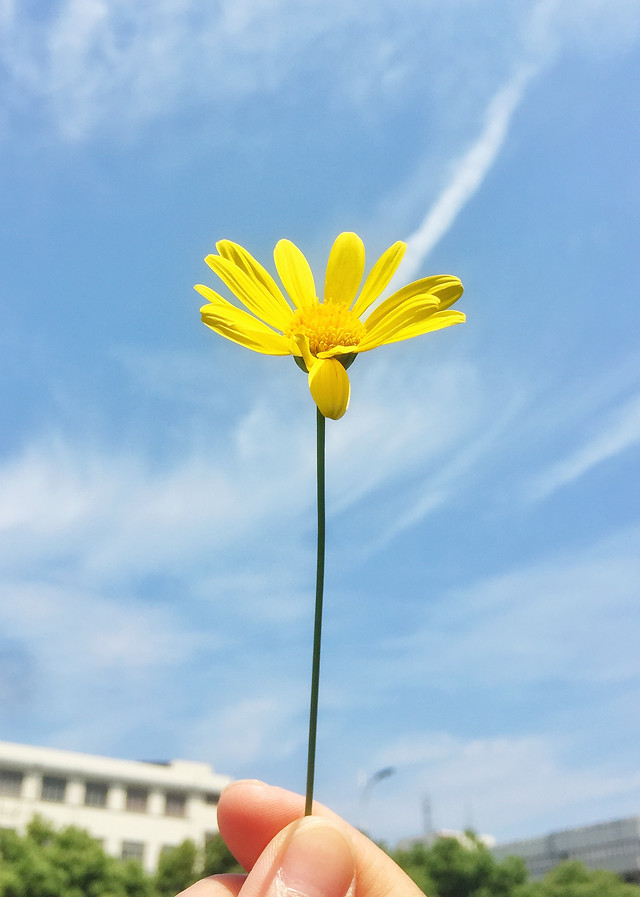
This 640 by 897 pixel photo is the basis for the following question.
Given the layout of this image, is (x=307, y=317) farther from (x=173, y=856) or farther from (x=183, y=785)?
(x=183, y=785)

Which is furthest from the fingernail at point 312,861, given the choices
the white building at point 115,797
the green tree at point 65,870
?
the white building at point 115,797

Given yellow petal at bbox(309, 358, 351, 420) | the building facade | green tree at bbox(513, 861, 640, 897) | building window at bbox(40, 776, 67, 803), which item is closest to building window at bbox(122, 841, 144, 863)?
building window at bbox(40, 776, 67, 803)

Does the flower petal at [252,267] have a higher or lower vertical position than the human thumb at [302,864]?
higher

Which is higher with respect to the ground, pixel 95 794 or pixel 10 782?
pixel 10 782

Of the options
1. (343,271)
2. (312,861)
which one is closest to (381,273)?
(343,271)

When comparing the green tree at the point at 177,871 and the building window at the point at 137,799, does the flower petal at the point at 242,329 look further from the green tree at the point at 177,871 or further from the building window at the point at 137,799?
the building window at the point at 137,799

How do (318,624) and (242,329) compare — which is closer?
(318,624)

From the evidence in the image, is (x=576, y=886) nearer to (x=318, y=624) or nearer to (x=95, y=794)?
(x=318, y=624)

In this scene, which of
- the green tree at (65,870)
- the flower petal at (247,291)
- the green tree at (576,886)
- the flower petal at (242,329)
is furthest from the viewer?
the green tree at (65,870)

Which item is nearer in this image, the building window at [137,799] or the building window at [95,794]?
the building window at [95,794]
